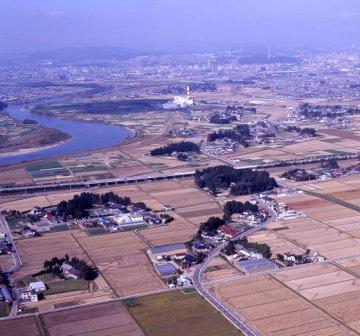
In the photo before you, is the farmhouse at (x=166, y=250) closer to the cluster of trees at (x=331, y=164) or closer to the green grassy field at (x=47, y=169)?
the green grassy field at (x=47, y=169)

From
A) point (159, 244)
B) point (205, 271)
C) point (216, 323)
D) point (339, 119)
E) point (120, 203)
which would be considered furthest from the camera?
point (339, 119)

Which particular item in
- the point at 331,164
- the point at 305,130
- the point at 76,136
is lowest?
the point at 76,136

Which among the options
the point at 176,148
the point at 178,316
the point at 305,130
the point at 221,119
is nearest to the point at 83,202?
the point at 178,316

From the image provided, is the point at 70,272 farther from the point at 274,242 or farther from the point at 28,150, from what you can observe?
the point at 28,150

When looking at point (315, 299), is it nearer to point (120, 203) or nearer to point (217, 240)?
point (217, 240)

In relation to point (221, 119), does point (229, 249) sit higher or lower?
higher

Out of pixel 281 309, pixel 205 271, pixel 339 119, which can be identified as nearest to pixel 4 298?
pixel 205 271

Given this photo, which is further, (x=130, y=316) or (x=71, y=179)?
(x=71, y=179)

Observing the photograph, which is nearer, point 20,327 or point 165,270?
point 20,327
